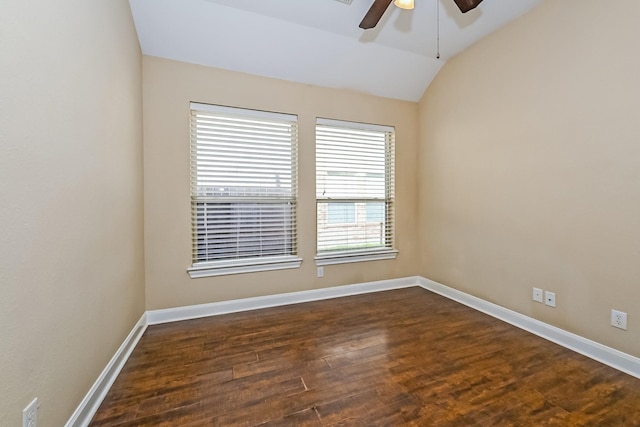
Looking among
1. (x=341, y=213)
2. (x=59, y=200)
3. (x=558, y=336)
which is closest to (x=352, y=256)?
(x=341, y=213)

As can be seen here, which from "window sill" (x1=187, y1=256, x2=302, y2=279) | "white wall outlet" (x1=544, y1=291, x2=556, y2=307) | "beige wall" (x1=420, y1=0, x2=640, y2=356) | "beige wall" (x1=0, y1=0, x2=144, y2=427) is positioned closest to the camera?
"beige wall" (x1=0, y1=0, x2=144, y2=427)

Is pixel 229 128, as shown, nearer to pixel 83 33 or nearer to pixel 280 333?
pixel 83 33

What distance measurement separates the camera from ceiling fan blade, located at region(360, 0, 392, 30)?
1911 mm

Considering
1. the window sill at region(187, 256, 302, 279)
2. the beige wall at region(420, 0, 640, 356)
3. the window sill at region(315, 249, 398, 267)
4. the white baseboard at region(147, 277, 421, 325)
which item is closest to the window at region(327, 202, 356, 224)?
the window sill at region(315, 249, 398, 267)

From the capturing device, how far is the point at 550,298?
92.9 inches

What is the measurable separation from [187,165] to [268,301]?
1708 millimetres

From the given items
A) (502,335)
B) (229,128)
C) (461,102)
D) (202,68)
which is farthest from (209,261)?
(461,102)

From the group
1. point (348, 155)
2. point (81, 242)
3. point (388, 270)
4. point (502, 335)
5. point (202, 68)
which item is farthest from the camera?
point (388, 270)

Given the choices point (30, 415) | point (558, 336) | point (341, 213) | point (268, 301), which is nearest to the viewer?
point (30, 415)

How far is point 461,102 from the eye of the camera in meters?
3.15

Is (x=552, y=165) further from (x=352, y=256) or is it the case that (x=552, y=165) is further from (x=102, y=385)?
(x=102, y=385)

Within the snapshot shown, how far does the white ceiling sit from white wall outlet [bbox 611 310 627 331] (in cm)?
262

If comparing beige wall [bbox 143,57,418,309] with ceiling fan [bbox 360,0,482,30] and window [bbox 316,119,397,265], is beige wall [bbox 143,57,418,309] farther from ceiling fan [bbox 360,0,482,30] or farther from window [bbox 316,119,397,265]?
ceiling fan [bbox 360,0,482,30]

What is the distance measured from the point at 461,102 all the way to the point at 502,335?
251 cm
